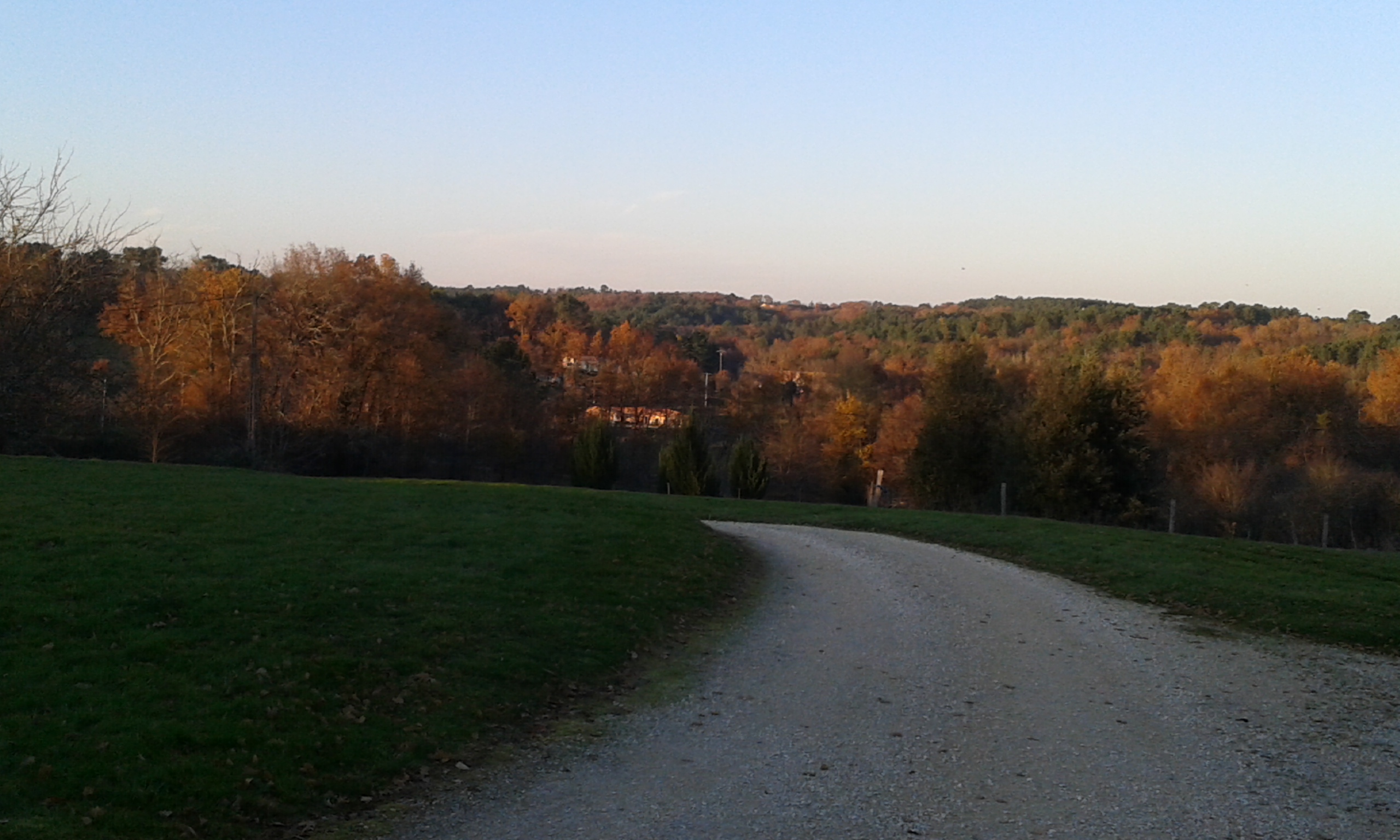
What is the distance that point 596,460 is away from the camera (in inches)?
1640

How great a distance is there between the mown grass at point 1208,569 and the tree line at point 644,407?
991 centimetres

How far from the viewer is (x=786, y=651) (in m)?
10.9

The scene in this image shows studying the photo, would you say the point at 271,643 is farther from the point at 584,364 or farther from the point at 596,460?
the point at 584,364

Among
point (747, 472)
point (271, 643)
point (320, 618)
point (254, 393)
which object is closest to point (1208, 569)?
point (320, 618)

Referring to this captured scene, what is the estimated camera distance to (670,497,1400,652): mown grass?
13188 mm

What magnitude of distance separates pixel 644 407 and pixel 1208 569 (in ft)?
178

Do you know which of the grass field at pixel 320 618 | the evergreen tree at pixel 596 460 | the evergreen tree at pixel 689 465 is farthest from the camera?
the evergreen tree at pixel 596 460

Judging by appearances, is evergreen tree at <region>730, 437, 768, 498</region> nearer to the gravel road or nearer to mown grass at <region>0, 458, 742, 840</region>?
mown grass at <region>0, 458, 742, 840</region>

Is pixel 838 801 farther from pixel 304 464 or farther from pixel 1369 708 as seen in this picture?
pixel 304 464

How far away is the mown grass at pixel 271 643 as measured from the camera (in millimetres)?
5816

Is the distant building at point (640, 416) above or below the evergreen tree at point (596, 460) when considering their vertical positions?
above

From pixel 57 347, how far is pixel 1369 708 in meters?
28.4

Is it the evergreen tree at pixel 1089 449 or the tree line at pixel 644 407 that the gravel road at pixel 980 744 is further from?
the evergreen tree at pixel 1089 449

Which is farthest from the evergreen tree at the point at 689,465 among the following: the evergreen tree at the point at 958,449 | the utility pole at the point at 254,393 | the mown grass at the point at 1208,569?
the utility pole at the point at 254,393
